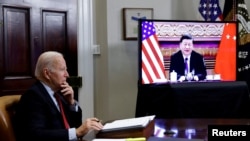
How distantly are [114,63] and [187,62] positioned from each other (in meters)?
0.79

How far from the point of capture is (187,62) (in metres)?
3.56

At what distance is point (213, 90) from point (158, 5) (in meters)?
1.17

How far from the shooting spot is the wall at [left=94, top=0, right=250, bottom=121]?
12.8 ft

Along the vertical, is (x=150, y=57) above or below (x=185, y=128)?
above

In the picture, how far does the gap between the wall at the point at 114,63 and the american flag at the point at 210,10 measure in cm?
44

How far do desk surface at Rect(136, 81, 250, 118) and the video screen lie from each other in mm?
167

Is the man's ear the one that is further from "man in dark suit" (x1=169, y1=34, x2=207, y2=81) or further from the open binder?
"man in dark suit" (x1=169, y1=34, x2=207, y2=81)

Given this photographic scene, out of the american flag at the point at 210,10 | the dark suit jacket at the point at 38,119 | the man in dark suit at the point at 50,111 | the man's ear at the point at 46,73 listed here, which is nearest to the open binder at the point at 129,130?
the man in dark suit at the point at 50,111

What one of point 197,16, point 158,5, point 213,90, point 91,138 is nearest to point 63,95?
point 91,138

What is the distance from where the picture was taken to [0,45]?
9.59 feet

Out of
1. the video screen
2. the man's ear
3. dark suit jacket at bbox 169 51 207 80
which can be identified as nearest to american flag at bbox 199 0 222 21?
the video screen

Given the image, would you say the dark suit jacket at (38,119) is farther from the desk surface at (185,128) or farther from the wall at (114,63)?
the wall at (114,63)

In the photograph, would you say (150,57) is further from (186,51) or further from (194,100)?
(194,100)

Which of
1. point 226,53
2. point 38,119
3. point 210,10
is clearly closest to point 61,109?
point 38,119
